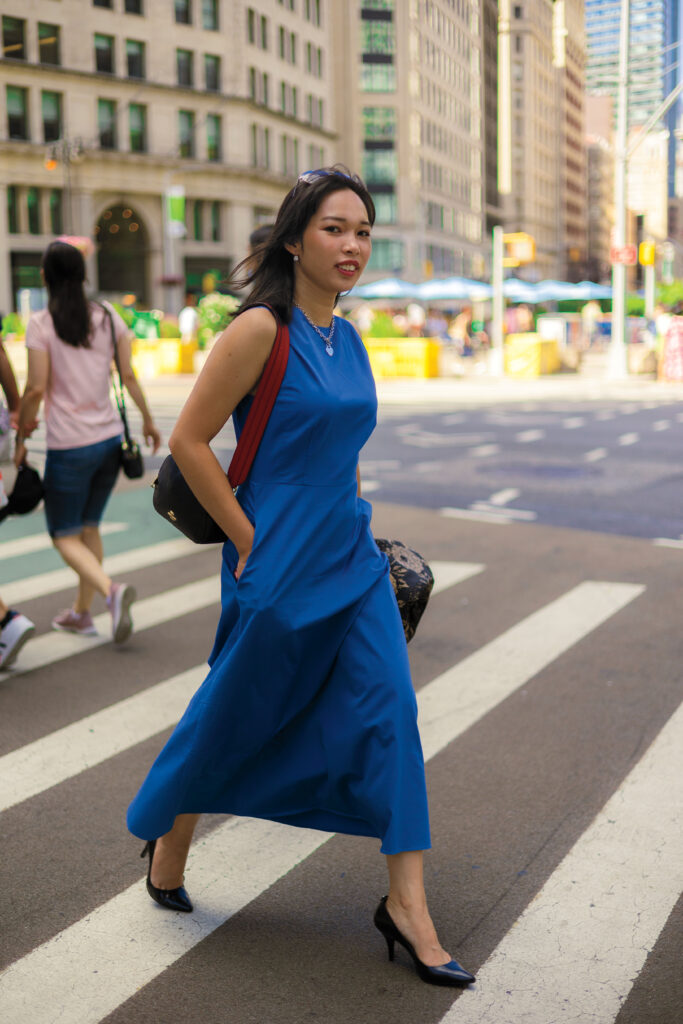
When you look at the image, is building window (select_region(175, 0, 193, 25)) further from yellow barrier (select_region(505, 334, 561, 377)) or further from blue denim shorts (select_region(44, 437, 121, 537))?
blue denim shorts (select_region(44, 437, 121, 537))

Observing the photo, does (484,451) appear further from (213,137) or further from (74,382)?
(213,137)

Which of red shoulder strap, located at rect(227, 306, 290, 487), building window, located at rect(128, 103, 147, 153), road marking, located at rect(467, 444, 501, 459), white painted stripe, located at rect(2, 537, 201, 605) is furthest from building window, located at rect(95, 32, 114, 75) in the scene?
building window, located at rect(128, 103, 147, 153)

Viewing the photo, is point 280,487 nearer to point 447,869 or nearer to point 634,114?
point 447,869

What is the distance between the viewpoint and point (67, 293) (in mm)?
5664

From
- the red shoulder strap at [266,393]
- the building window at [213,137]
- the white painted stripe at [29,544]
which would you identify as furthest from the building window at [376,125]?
the red shoulder strap at [266,393]

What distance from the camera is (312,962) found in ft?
9.64

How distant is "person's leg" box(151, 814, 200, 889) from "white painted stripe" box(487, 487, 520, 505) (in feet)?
25.7

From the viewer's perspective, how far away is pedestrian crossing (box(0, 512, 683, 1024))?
109 inches

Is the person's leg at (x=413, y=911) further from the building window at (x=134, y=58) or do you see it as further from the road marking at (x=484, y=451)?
the building window at (x=134, y=58)

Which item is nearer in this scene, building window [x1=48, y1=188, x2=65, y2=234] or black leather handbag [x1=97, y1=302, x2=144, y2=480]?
black leather handbag [x1=97, y1=302, x2=144, y2=480]

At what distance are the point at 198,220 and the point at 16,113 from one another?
50270 mm

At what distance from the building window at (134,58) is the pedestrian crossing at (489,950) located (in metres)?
28.2

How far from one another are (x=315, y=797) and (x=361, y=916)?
506 mm

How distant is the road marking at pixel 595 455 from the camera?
1389 centimetres
